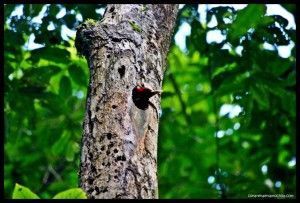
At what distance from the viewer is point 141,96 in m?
2.12

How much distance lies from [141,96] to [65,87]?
2240 mm

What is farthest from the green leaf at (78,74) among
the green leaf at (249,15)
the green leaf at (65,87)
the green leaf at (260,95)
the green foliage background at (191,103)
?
the green leaf at (249,15)

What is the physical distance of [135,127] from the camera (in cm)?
205

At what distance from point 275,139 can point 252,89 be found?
1417 millimetres

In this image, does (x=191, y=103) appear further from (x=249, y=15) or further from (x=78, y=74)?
(x=249, y=15)

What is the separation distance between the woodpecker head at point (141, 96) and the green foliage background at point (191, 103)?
0.59 m

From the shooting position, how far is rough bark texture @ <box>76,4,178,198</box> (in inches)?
73.9

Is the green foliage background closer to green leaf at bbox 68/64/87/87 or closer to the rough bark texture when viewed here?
green leaf at bbox 68/64/87/87

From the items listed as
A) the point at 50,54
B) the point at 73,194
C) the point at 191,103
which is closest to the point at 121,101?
the point at 73,194

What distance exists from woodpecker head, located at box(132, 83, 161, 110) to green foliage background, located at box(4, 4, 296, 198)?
59 centimetres

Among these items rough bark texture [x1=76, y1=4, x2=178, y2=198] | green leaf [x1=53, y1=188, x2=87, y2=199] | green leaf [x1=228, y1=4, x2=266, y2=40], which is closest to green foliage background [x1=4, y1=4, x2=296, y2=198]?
green leaf [x1=228, y1=4, x2=266, y2=40]

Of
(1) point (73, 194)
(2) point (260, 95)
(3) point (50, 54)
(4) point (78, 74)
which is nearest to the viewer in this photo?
(1) point (73, 194)

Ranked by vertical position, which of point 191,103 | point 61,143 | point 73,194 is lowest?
point 73,194
